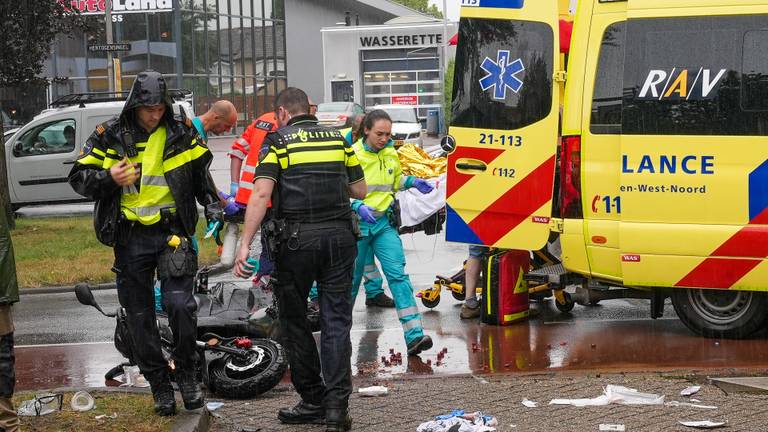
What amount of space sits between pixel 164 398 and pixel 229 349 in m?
0.91

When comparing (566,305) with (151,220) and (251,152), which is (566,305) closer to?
(251,152)

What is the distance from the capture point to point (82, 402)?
6629 millimetres

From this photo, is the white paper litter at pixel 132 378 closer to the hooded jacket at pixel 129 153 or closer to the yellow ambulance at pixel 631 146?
the hooded jacket at pixel 129 153

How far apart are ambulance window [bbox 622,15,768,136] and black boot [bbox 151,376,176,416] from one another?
12.2ft

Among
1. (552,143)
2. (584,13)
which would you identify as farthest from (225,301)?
(584,13)

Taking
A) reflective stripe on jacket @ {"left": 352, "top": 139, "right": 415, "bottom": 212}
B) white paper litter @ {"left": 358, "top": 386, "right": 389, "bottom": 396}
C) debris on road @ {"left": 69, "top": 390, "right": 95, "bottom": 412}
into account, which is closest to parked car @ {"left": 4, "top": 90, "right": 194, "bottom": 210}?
reflective stripe on jacket @ {"left": 352, "top": 139, "right": 415, "bottom": 212}

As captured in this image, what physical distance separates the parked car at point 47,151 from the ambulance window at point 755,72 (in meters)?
14.0

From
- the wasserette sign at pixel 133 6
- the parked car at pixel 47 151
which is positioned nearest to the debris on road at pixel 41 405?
the parked car at pixel 47 151

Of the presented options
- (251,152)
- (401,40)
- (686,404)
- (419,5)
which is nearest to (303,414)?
(686,404)

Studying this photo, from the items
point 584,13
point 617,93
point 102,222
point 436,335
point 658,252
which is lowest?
point 436,335

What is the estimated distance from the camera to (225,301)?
8258 mm

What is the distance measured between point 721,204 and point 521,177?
4.93 feet

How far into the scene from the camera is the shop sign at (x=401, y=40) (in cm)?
5484

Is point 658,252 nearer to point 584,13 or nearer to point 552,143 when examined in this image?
point 552,143
